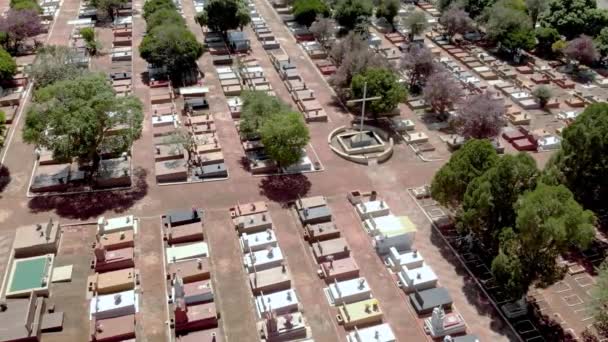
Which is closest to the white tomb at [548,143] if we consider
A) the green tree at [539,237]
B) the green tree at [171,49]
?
the green tree at [539,237]

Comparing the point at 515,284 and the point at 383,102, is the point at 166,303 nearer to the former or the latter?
the point at 515,284

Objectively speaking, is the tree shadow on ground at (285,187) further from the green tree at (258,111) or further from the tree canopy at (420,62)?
the tree canopy at (420,62)

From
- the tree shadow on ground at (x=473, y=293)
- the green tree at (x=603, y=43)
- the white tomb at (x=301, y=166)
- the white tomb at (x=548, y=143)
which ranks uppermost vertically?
the green tree at (x=603, y=43)

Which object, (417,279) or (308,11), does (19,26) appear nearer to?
(308,11)

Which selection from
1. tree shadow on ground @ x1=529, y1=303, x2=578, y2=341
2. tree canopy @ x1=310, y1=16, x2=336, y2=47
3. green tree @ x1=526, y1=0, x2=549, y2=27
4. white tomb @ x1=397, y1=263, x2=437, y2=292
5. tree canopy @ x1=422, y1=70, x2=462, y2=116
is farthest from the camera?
green tree @ x1=526, y1=0, x2=549, y2=27

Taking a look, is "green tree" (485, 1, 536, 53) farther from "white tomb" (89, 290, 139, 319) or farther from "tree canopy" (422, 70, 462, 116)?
"white tomb" (89, 290, 139, 319)

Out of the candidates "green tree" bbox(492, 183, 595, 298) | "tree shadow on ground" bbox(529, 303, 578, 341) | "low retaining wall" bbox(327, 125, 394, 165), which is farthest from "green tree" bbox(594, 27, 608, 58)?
"tree shadow on ground" bbox(529, 303, 578, 341)
